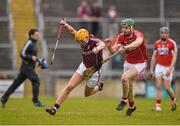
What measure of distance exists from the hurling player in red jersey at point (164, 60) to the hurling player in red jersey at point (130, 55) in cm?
257

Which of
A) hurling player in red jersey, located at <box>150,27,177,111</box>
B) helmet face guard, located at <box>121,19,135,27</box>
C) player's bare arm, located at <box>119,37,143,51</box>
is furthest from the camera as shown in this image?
hurling player in red jersey, located at <box>150,27,177,111</box>

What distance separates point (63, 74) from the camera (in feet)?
110

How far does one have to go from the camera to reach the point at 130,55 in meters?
20.4

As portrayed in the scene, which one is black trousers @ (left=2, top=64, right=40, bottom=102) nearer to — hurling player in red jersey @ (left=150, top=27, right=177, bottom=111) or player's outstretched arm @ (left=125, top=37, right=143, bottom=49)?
hurling player in red jersey @ (left=150, top=27, right=177, bottom=111)

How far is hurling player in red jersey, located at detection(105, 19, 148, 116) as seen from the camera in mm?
19672

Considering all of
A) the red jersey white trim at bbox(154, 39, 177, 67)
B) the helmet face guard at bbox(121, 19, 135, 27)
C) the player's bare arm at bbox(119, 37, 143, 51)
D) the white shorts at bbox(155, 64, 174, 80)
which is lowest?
the white shorts at bbox(155, 64, 174, 80)

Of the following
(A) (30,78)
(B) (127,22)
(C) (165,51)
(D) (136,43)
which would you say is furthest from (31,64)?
(D) (136,43)

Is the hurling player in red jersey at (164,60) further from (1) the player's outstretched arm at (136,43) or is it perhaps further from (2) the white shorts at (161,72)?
(1) the player's outstretched arm at (136,43)

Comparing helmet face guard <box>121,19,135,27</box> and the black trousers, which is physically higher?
helmet face guard <box>121,19,135,27</box>

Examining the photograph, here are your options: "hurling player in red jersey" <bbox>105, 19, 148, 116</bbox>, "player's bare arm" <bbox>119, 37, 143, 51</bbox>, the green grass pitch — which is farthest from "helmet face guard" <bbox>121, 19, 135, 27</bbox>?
the green grass pitch

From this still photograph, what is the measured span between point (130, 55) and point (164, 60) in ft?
10.1

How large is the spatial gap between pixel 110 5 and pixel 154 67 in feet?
43.8

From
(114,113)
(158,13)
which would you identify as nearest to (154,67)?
(114,113)

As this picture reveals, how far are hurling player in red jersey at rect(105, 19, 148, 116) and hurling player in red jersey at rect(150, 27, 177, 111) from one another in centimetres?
257
